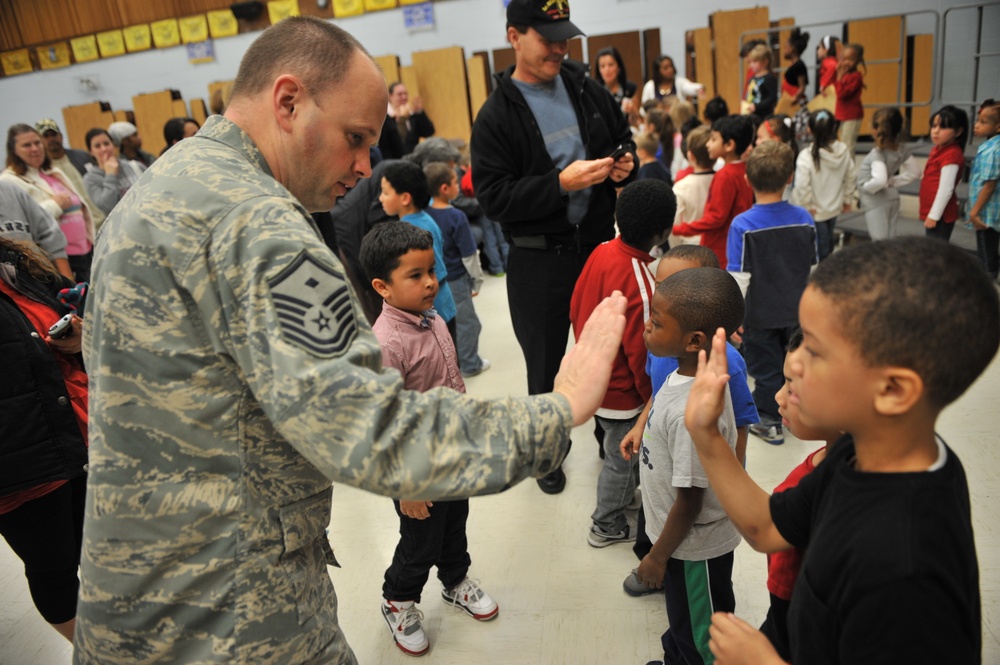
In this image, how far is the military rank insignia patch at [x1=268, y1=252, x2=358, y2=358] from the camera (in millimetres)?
857

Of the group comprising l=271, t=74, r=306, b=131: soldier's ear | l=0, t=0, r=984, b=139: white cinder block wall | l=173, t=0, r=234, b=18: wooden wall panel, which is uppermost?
l=173, t=0, r=234, b=18: wooden wall panel

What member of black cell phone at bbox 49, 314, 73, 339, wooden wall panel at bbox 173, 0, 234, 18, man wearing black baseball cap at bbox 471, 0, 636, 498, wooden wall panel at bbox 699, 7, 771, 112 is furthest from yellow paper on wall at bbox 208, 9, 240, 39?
black cell phone at bbox 49, 314, 73, 339

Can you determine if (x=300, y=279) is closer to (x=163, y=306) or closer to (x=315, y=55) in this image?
(x=163, y=306)

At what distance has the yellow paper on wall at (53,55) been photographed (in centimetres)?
1066

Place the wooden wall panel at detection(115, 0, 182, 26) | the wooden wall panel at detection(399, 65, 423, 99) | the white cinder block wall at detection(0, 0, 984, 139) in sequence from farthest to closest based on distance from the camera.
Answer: the wooden wall panel at detection(115, 0, 182, 26) < the wooden wall panel at detection(399, 65, 423, 99) < the white cinder block wall at detection(0, 0, 984, 139)

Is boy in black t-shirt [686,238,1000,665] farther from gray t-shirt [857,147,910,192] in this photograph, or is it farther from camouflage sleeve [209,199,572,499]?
gray t-shirt [857,147,910,192]

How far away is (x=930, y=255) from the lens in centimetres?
83

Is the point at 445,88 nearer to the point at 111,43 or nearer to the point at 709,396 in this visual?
the point at 111,43

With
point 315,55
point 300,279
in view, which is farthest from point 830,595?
point 315,55

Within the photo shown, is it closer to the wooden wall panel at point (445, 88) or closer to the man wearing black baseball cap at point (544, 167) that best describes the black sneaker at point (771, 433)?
the man wearing black baseball cap at point (544, 167)

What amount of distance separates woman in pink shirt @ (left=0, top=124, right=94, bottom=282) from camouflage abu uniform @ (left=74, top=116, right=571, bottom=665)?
391 cm

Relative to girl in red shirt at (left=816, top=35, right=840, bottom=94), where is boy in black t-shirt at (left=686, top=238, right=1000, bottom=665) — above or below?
below

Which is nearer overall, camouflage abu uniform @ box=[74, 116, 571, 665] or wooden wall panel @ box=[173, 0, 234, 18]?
camouflage abu uniform @ box=[74, 116, 571, 665]

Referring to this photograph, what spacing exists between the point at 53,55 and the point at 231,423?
41.6 ft
